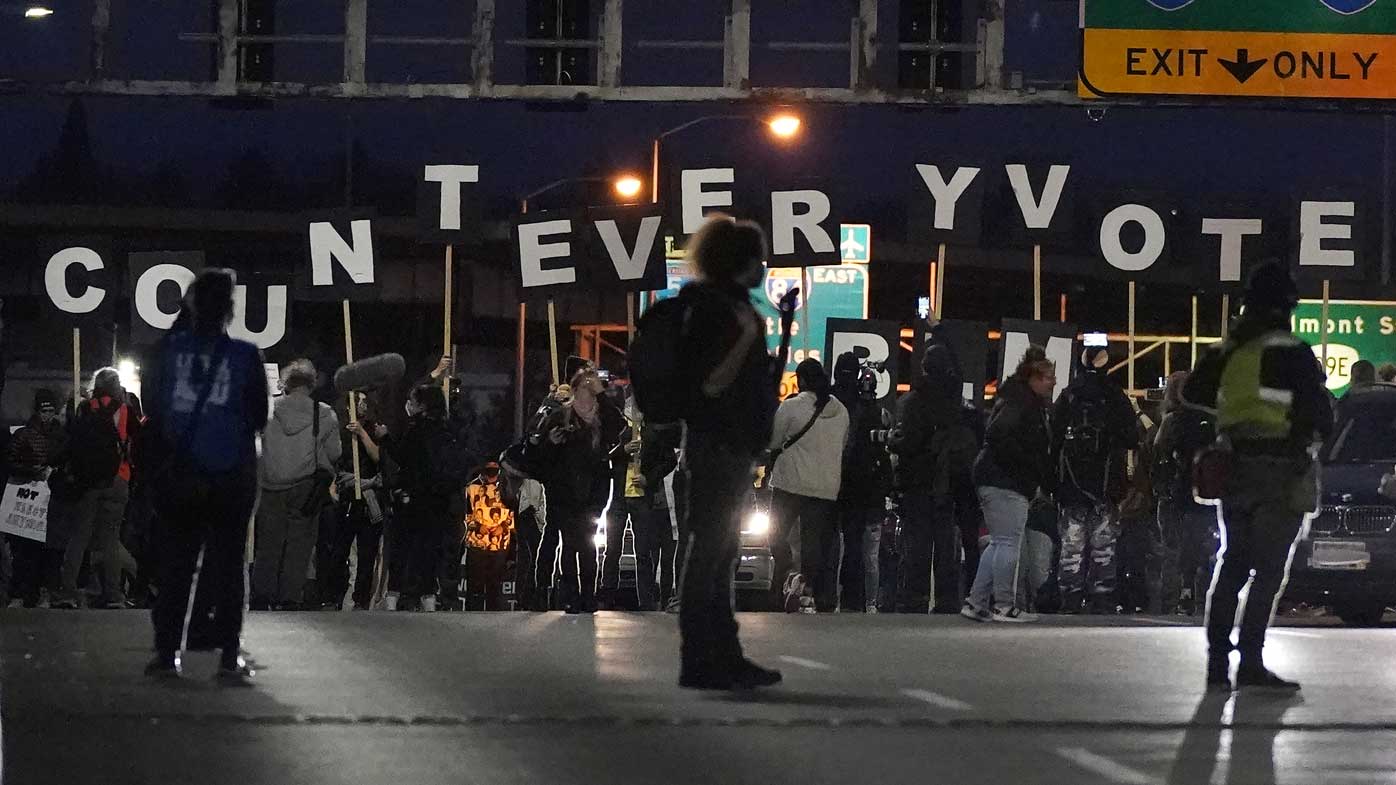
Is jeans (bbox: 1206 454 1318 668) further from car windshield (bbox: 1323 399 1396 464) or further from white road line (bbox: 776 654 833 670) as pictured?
car windshield (bbox: 1323 399 1396 464)

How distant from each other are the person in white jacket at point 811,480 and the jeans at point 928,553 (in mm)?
482

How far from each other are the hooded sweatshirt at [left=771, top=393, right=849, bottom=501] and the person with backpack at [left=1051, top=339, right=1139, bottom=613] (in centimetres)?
153

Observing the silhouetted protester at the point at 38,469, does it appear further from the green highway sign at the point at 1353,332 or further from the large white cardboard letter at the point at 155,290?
the green highway sign at the point at 1353,332

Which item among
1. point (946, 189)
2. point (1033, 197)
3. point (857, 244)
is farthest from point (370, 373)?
point (857, 244)

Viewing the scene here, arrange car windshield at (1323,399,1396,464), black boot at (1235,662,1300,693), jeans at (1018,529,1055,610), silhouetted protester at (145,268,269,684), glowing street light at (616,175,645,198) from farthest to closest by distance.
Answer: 1. glowing street light at (616,175,645,198)
2. car windshield at (1323,399,1396,464)
3. jeans at (1018,529,1055,610)
4. black boot at (1235,662,1300,693)
5. silhouetted protester at (145,268,269,684)

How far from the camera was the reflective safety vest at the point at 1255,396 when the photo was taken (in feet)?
39.8

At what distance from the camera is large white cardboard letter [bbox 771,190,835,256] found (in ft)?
78.4

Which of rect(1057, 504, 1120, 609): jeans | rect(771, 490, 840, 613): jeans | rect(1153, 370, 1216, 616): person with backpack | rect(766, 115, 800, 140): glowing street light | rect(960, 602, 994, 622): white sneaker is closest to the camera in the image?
rect(960, 602, 994, 622): white sneaker

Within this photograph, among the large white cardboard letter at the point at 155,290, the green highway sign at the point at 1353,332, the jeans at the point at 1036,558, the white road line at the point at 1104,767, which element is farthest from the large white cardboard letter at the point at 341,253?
the green highway sign at the point at 1353,332

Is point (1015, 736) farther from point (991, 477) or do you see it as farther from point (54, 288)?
point (54, 288)

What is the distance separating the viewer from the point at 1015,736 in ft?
34.0

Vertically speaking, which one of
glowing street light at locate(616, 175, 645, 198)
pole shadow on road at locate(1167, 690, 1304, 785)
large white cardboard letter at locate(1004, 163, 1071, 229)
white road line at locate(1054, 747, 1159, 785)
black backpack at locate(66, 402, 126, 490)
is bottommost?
white road line at locate(1054, 747, 1159, 785)

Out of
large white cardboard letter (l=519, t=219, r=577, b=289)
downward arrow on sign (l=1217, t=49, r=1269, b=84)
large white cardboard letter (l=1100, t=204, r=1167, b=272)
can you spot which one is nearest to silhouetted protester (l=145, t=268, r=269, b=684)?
large white cardboard letter (l=519, t=219, r=577, b=289)

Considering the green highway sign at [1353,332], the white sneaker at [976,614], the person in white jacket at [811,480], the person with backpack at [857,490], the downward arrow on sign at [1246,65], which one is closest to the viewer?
the white sneaker at [976,614]
